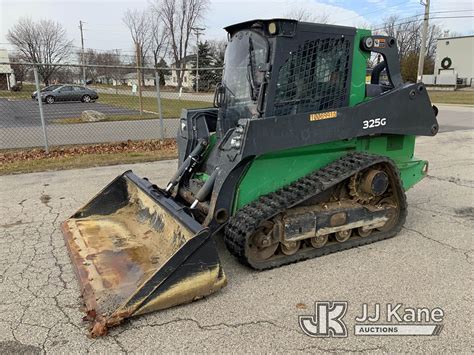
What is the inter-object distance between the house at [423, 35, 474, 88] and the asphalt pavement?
5538 cm

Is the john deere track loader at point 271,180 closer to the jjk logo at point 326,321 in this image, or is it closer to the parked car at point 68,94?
the jjk logo at point 326,321

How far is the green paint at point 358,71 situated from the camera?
436 centimetres

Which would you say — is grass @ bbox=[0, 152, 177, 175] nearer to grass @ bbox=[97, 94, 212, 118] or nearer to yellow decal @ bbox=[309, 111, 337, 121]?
yellow decal @ bbox=[309, 111, 337, 121]

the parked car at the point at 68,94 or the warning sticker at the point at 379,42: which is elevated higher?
the warning sticker at the point at 379,42

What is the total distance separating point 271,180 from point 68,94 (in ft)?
86.1

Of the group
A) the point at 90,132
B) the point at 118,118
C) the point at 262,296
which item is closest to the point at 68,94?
the point at 118,118

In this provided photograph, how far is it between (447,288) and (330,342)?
1.39 metres

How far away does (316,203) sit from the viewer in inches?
168

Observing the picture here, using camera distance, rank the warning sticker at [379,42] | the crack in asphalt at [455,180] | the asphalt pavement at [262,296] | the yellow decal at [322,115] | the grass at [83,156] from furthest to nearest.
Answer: the grass at [83,156]
the crack in asphalt at [455,180]
the warning sticker at [379,42]
the yellow decal at [322,115]
the asphalt pavement at [262,296]

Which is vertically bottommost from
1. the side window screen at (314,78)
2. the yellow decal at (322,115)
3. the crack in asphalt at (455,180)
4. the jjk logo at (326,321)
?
the crack in asphalt at (455,180)

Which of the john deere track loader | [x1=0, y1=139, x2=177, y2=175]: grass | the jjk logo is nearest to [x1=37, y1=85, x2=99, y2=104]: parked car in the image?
[x1=0, y1=139, x2=177, y2=175]: grass

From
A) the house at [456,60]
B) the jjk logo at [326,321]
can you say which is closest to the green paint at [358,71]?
the jjk logo at [326,321]

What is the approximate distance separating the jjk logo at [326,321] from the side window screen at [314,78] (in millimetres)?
1855

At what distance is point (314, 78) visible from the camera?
4.16 metres
